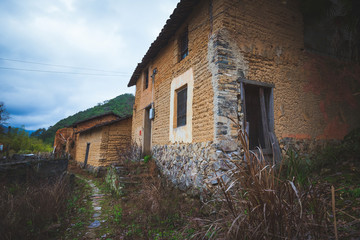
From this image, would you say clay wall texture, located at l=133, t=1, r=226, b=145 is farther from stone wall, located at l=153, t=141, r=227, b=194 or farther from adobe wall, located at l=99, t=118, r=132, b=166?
adobe wall, located at l=99, t=118, r=132, b=166

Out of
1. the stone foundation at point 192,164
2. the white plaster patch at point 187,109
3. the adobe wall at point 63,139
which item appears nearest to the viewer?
the stone foundation at point 192,164

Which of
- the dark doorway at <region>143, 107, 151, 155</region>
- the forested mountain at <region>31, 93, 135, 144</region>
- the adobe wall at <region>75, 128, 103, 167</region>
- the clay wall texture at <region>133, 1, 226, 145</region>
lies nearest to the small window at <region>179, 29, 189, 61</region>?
the clay wall texture at <region>133, 1, 226, 145</region>

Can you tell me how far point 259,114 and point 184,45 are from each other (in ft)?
11.1

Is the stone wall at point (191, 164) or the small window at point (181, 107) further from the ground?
the small window at point (181, 107)

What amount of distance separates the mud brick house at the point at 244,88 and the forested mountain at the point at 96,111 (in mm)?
20774

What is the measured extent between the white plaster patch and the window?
58.5 inches

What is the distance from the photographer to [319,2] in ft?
16.7

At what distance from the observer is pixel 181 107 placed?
5883 mm

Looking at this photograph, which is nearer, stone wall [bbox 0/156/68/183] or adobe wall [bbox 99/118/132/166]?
stone wall [bbox 0/156/68/183]

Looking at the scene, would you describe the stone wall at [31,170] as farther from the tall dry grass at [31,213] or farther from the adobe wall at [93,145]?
the adobe wall at [93,145]

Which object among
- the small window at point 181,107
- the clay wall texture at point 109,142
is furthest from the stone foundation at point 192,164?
the clay wall texture at point 109,142

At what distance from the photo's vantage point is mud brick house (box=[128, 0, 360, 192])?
4.28 metres

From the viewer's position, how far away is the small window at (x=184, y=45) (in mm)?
6089

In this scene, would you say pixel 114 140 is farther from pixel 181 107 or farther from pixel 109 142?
pixel 181 107
